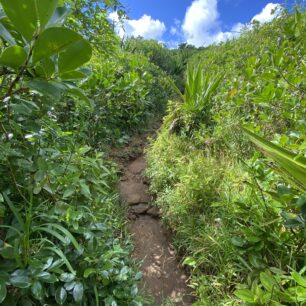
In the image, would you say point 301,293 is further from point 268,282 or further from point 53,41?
point 53,41

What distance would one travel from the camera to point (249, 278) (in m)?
1.39

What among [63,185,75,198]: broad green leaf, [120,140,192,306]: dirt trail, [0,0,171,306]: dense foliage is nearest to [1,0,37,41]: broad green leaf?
[0,0,171,306]: dense foliage

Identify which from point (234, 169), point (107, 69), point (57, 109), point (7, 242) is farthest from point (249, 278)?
point (107, 69)

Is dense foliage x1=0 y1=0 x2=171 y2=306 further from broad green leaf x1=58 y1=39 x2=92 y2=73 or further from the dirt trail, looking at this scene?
the dirt trail

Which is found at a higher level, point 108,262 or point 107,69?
point 107,69

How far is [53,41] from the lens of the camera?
1.59 ft

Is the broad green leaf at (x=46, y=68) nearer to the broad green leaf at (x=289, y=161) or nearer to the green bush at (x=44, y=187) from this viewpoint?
the green bush at (x=44, y=187)

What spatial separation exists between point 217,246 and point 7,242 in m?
1.31

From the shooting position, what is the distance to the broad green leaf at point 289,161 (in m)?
1.05

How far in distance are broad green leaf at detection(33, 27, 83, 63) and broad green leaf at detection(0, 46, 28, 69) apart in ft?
0.09

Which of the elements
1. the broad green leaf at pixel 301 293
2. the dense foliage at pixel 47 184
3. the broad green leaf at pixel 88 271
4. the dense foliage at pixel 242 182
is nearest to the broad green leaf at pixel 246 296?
the dense foliage at pixel 242 182

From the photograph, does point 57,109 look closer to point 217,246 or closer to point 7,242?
point 7,242

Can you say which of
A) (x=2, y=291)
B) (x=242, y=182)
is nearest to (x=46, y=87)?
(x=2, y=291)

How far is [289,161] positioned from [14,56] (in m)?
1.05
